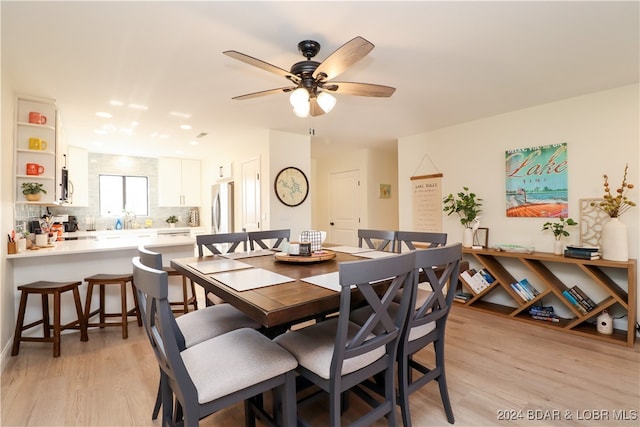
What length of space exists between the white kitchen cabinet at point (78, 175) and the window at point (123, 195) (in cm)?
46

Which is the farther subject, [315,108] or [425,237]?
[425,237]

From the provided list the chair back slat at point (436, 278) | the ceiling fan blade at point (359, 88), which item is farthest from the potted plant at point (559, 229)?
the ceiling fan blade at point (359, 88)

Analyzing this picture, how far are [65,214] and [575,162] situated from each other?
7860 mm

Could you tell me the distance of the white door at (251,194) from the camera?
174 inches

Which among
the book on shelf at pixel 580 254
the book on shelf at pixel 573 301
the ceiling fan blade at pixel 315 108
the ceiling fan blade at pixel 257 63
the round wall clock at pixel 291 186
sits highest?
the ceiling fan blade at pixel 257 63

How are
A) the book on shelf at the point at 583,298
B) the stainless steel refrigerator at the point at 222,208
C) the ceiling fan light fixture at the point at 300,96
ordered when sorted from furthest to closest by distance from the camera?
1. the stainless steel refrigerator at the point at 222,208
2. the book on shelf at the point at 583,298
3. the ceiling fan light fixture at the point at 300,96

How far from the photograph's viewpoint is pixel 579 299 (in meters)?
2.88

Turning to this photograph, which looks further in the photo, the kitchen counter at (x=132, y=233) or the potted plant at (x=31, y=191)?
the kitchen counter at (x=132, y=233)

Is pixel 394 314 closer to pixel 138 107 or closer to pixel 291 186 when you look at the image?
pixel 291 186

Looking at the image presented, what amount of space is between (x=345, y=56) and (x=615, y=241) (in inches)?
117

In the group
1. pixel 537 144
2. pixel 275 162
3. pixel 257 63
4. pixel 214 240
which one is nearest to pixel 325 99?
pixel 257 63

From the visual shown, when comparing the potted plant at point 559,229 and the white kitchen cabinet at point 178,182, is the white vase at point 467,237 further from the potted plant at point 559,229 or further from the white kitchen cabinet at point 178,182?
the white kitchen cabinet at point 178,182

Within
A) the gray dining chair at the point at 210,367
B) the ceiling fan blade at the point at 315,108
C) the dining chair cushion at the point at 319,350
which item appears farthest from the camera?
the ceiling fan blade at the point at 315,108

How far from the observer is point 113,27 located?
181 centimetres
